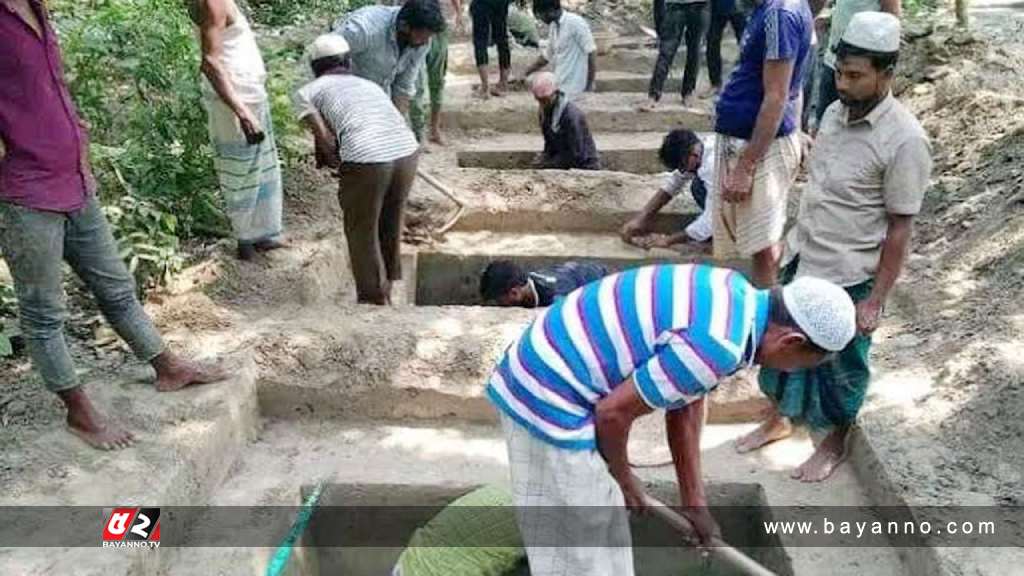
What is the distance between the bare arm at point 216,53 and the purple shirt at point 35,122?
45.2 inches

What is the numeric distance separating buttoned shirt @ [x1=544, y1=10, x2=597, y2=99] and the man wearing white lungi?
157 inches

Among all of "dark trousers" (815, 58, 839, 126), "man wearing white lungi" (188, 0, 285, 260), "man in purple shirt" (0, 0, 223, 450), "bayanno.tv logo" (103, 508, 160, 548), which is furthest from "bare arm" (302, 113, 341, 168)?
"dark trousers" (815, 58, 839, 126)

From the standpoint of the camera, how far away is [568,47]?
26.6 ft

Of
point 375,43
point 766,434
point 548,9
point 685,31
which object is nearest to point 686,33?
point 685,31

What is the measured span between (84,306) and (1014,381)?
3.88 m

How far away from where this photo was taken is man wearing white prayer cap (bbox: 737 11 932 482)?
282cm

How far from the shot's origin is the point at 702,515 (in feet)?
8.40

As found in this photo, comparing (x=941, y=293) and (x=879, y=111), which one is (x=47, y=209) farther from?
(x=941, y=293)

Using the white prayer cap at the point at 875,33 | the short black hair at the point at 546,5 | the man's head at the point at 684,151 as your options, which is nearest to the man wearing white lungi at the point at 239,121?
the man's head at the point at 684,151

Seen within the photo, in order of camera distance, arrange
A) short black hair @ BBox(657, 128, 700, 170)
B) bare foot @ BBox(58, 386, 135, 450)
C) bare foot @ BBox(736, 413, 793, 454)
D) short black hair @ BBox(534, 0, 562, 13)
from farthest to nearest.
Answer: short black hair @ BBox(534, 0, 562, 13) < short black hair @ BBox(657, 128, 700, 170) < bare foot @ BBox(736, 413, 793, 454) < bare foot @ BBox(58, 386, 135, 450)

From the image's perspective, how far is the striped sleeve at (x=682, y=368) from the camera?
2088 millimetres

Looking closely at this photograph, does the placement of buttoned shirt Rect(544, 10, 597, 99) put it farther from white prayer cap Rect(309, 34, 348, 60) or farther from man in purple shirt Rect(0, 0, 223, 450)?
man in purple shirt Rect(0, 0, 223, 450)

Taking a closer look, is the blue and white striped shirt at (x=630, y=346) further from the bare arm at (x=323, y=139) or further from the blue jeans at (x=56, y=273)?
the bare arm at (x=323, y=139)

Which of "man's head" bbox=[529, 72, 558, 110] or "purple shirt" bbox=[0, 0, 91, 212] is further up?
"purple shirt" bbox=[0, 0, 91, 212]
